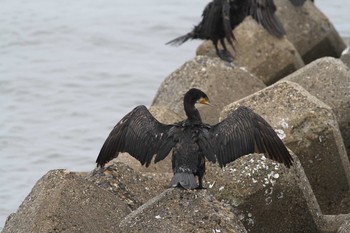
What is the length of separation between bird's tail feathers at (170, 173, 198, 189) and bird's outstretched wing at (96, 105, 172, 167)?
439 mm

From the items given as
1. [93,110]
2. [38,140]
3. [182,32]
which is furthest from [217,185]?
[182,32]

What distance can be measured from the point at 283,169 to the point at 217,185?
44 cm

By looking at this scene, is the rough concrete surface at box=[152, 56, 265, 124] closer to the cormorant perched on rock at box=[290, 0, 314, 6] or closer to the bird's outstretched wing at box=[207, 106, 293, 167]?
the bird's outstretched wing at box=[207, 106, 293, 167]

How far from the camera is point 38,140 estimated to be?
10383 millimetres

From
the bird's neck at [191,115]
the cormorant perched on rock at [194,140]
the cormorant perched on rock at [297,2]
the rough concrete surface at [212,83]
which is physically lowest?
the rough concrete surface at [212,83]

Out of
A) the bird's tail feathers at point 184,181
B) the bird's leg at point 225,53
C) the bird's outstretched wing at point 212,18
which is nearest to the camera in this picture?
the bird's tail feathers at point 184,181

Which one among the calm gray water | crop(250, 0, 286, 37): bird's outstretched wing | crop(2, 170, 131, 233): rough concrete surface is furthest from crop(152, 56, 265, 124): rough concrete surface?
crop(2, 170, 131, 233): rough concrete surface

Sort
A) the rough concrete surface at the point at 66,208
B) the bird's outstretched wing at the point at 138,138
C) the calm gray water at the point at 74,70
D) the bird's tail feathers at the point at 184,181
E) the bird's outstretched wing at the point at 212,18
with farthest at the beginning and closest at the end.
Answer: the calm gray water at the point at 74,70
the bird's outstretched wing at the point at 212,18
the bird's outstretched wing at the point at 138,138
the bird's tail feathers at the point at 184,181
the rough concrete surface at the point at 66,208

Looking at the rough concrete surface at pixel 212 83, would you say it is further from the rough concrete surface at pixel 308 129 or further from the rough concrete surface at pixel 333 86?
the rough concrete surface at pixel 308 129

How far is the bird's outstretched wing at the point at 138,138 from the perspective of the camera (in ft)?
20.3

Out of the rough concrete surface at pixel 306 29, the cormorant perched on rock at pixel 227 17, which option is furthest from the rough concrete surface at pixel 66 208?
the rough concrete surface at pixel 306 29

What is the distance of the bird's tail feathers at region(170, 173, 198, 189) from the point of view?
557 cm

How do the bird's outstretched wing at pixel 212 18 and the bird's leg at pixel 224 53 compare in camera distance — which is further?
the bird's outstretched wing at pixel 212 18

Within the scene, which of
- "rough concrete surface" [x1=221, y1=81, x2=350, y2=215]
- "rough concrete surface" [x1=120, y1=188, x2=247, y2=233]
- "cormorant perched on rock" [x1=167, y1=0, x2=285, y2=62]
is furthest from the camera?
"cormorant perched on rock" [x1=167, y1=0, x2=285, y2=62]
